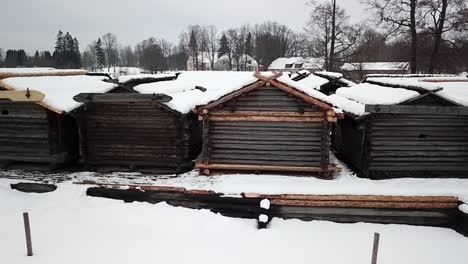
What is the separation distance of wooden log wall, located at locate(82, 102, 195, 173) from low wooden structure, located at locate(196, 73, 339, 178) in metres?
0.94

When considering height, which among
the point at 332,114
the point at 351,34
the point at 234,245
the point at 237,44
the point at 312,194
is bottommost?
the point at 234,245

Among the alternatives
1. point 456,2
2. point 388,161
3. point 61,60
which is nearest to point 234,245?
point 388,161

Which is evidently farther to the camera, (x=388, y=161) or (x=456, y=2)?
(x=456, y=2)

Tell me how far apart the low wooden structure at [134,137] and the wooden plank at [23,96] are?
1358mm

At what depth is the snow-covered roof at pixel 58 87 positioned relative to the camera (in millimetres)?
12062

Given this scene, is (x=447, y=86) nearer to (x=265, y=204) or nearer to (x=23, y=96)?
(x=265, y=204)

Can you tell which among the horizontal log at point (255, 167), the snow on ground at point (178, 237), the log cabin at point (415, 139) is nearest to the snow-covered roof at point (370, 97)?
the log cabin at point (415, 139)

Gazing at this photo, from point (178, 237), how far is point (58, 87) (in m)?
8.20

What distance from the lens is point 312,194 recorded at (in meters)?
10.4

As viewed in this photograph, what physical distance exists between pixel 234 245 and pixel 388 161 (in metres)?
6.18

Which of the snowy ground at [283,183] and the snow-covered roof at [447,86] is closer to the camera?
the snowy ground at [283,183]

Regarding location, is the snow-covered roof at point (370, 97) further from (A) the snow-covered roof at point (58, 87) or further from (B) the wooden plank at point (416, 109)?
(A) the snow-covered roof at point (58, 87)

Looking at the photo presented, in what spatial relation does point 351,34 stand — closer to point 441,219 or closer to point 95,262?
point 441,219

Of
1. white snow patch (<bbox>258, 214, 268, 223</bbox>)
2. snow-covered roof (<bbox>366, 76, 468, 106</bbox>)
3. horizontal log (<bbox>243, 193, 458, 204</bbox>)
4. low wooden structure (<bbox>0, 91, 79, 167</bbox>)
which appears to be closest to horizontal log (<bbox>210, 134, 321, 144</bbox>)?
horizontal log (<bbox>243, 193, 458, 204</bbox>)
